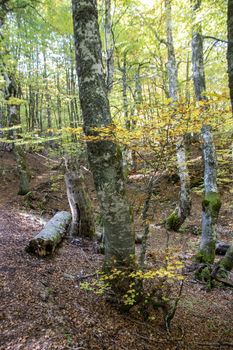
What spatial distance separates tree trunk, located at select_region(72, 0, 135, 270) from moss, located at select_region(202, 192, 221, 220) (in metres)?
2.98

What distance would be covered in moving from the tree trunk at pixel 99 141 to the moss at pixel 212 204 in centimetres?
298

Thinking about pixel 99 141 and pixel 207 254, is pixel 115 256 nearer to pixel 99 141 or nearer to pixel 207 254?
pixel 99 141

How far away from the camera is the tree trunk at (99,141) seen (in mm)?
3688

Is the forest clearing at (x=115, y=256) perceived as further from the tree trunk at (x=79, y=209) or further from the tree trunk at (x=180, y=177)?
the tree trunk at (x=180, y=177)

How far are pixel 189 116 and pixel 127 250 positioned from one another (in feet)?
6.90

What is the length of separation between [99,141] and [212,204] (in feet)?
12.0

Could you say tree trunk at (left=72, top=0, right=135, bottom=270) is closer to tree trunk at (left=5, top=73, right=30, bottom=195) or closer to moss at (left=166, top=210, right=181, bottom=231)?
moss at (left=166, top=210, right=181, bottom=231)

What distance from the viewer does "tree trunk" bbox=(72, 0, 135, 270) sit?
369 centimetres

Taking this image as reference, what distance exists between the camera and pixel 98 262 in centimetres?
593

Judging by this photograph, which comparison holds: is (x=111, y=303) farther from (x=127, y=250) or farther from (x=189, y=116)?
(x=189, y=116)

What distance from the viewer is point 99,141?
3.73m

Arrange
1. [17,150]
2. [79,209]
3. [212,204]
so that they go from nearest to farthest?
[212,204], [79,209], [17,150]

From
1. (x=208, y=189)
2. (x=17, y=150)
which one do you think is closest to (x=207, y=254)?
(x=208, y=189)

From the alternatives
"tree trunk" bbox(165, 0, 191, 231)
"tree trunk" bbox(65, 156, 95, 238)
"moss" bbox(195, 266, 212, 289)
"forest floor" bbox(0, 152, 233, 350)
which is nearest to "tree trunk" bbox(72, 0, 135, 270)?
"forest floor" bbox(0, 152, 233, 350)
